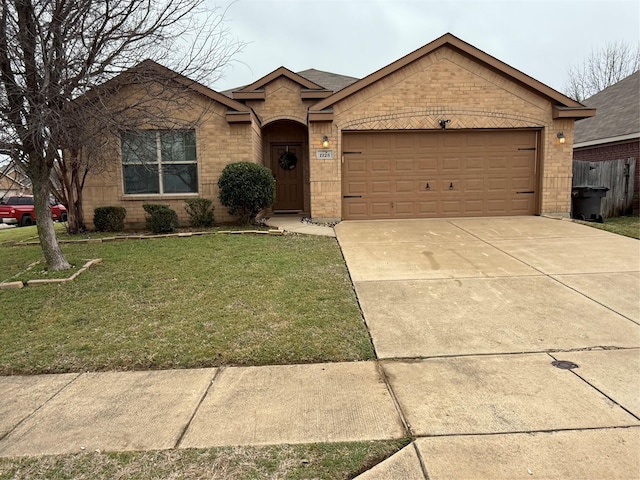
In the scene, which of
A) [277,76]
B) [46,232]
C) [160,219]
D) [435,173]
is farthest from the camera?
[277,76]

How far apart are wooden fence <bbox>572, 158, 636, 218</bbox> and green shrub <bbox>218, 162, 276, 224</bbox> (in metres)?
9.78

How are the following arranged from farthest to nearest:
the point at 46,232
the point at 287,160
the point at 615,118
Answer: the point at 615,118, the point at 287,160, the point at 46,232

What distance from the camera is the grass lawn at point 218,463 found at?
2641 millimetres

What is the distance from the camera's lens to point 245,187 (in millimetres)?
11422

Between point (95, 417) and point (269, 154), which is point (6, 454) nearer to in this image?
point (95, 417)

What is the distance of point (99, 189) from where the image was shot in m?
12.5

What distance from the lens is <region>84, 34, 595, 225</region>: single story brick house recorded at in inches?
475

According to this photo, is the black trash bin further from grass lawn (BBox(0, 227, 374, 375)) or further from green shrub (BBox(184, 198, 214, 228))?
green shrub (BBox(184, 198, 214, 228))

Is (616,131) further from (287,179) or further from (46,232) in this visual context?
(46,232)

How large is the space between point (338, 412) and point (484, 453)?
1.03 meters

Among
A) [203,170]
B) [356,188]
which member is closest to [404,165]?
[356,188]

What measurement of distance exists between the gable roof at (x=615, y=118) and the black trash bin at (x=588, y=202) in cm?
355

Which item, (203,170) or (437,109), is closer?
(437,109)

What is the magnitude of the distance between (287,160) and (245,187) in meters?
4.84
